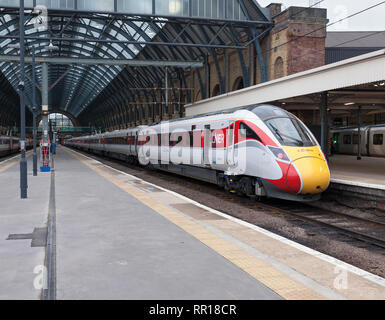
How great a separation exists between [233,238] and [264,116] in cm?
580

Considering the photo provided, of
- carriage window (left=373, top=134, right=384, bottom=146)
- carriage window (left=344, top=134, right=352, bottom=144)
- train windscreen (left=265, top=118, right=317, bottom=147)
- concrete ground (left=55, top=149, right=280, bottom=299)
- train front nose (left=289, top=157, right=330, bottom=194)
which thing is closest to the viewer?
concrete ground (left=55, top=149, right=280, bottom=299)

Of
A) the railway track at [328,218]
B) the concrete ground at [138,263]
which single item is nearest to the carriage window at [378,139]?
the railway track at [328,218]

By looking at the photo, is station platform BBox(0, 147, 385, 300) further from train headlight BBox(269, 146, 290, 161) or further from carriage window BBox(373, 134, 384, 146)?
→ carriage window BBox(373, 134, 384, 146)

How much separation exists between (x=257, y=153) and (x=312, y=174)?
1758mm

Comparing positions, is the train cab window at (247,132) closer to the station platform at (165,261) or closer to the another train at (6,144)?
the station platform at (165,261)

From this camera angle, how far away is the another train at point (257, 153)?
36.2 ft

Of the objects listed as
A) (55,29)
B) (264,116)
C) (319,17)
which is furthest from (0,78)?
(264,116)

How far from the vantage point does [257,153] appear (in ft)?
39.3

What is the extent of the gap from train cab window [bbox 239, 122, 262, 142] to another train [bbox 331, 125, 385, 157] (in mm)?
20045

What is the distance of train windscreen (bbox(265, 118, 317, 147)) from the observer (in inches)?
453

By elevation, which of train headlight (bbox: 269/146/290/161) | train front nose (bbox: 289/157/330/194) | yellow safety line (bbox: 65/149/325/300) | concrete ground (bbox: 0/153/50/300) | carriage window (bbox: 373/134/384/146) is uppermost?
carriage window (bbox: 373/134/384/146)

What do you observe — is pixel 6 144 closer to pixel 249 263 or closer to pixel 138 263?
pixel 138 263

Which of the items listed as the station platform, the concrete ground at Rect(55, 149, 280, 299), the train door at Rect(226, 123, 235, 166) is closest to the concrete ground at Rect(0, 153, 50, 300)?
the station platform
